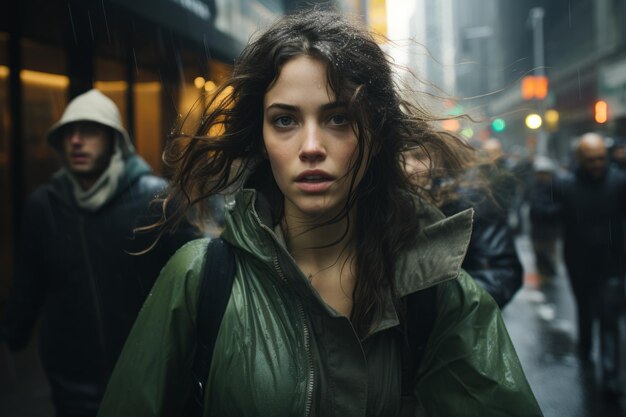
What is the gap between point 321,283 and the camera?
207 centimetres

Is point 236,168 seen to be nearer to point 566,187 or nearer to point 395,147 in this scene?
point 395,147

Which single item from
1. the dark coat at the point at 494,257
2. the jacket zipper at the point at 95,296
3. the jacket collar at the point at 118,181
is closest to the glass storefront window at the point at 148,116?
the jacket collar at the point at 118,181

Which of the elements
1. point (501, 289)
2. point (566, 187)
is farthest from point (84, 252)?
point (566, 187)

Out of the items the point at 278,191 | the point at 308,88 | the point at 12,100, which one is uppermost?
the point at 12,100

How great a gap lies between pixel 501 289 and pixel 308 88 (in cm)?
220

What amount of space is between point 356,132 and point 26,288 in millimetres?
2485

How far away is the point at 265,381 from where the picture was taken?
5.78ft

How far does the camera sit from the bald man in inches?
269

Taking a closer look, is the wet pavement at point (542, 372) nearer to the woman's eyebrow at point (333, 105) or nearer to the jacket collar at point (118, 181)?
the jacket collar at point (118, 181)

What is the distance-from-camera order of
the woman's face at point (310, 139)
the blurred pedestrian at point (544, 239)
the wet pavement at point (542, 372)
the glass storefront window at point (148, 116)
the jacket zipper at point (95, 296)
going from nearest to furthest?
the woman's face at point (310, 139), the jacket zipper at point (95, 296), the wet pavement at point (542, 372), the blurred pedestrian at point (544, 239), the glass storefront window at point (148, 116)

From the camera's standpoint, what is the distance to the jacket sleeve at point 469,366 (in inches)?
74.4

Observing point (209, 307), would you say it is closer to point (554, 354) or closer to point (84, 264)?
point (84, 264)

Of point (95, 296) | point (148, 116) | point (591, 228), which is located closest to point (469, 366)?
point (95, 296)

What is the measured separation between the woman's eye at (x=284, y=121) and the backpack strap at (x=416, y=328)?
621mm
